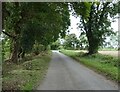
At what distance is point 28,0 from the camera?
11453 millimetres

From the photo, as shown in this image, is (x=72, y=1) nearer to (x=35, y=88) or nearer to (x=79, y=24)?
(x=35, y=88)

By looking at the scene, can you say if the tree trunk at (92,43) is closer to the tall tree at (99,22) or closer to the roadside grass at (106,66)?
the tall tree at (99,22)

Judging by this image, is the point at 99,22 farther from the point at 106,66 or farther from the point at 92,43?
the point at 106,66

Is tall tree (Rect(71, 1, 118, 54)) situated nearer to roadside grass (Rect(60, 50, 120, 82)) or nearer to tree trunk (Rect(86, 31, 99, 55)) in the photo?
tree trunk (Rect(86, 31, 99, 55))

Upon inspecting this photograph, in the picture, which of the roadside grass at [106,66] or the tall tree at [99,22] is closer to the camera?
the roadside grass at [106,66]

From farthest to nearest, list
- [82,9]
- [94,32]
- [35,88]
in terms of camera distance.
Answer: [94,32] < [35,88] < [82,9]

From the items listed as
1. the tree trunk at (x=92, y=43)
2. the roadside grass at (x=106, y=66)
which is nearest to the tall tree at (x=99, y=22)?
the tree trunk at (x=92, y=43)

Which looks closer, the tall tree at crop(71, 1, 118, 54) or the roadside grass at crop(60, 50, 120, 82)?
the roadside grass at crop(60, 50, 120, 82)

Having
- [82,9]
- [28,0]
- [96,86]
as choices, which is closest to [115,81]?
[96,86]

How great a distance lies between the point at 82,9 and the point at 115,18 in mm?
28764

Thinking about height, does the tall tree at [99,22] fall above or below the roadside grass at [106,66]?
above

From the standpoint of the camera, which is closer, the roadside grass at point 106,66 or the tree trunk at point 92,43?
the roadside grass at point 106,66

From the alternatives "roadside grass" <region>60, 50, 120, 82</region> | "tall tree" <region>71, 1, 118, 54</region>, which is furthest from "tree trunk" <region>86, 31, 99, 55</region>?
"roadside grass" <region>60, 50, 120, 82</region>

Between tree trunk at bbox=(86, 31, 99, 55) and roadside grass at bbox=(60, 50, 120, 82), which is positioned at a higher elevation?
tree trunk at bbox=(86, 31, 99, 55)
